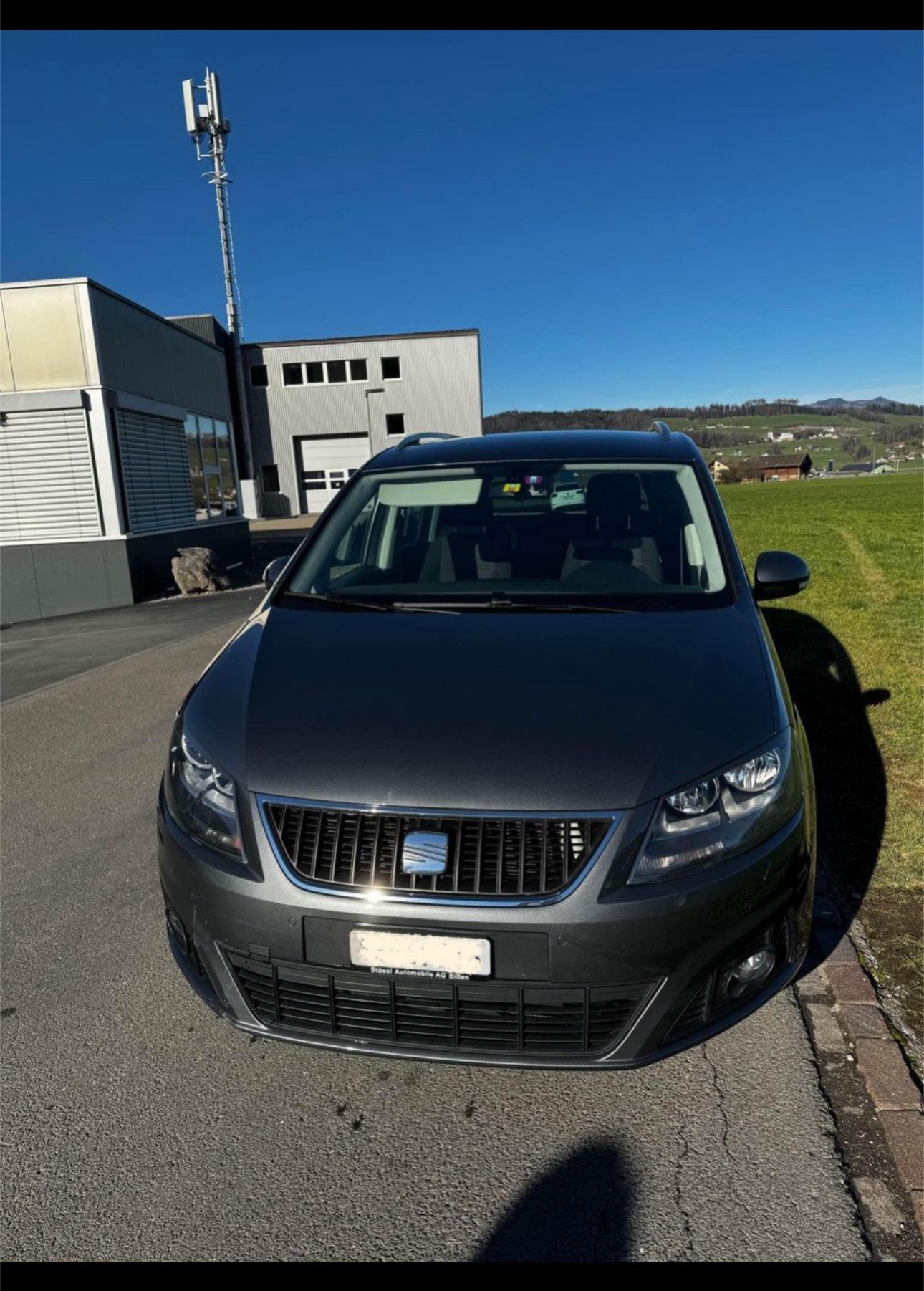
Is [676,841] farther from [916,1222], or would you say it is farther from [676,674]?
[916,1222]

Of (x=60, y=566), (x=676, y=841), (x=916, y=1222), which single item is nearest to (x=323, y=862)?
(x=676, y=841)

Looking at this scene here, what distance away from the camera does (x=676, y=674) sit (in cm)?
246

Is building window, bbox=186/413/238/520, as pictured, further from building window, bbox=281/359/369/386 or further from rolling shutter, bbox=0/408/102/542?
building window, bbox=281/359/369/386

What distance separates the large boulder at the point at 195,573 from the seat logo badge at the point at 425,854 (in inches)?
519

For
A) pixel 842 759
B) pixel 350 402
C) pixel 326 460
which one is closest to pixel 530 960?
pixel 842 759

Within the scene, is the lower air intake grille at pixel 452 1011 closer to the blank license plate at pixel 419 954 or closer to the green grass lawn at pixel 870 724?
the blank license plate at pixel 419 954

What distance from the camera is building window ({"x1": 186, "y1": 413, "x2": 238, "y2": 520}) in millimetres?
18031

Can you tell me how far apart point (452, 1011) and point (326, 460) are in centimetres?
4100

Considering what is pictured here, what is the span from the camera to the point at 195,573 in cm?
1441

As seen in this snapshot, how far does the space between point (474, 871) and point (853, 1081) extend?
136 cm

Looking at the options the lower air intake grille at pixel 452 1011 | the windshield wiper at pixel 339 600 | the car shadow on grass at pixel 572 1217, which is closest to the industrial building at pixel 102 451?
the windshield wiper at pixel 339 600

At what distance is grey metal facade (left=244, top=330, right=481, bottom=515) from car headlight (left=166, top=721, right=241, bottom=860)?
122ft

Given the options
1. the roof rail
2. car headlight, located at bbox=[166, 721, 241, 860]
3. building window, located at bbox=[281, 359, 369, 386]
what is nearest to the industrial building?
the roof rail
